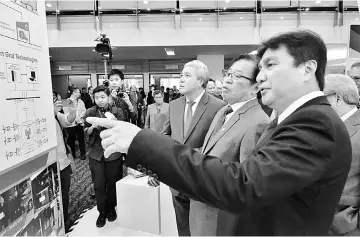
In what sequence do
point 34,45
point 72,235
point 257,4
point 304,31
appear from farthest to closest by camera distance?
point 257,4
point 72,235
point 34,45
point 304,31

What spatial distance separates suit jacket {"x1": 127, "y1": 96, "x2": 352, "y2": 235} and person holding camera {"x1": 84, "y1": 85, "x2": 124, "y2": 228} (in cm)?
207

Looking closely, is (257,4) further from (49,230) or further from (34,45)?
(49,230)

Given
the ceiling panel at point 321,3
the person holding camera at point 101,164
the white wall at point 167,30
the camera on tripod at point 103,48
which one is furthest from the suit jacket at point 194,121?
the ceiling panel at point 321,3

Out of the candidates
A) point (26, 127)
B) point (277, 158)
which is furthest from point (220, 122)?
point (26, 127)

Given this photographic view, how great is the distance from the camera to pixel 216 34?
7.21 meters

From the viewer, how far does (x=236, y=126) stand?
125 cm

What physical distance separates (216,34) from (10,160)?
22.5 feet

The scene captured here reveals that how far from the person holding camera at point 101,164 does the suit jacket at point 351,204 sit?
1.98 meters

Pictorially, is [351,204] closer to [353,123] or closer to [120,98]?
[353,123]

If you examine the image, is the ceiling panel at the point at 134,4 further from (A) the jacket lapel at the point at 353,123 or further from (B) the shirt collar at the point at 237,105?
(A) the jacket lapel at the point at 353,123

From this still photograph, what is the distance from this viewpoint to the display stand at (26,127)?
125cm

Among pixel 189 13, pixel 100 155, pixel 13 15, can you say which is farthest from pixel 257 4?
pixel 13 15

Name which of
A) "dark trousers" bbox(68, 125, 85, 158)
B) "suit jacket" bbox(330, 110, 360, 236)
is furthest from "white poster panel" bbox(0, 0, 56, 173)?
"dark trousers" bbox(68, 125, 85, 158)

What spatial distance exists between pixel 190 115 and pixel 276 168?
1.58 m
